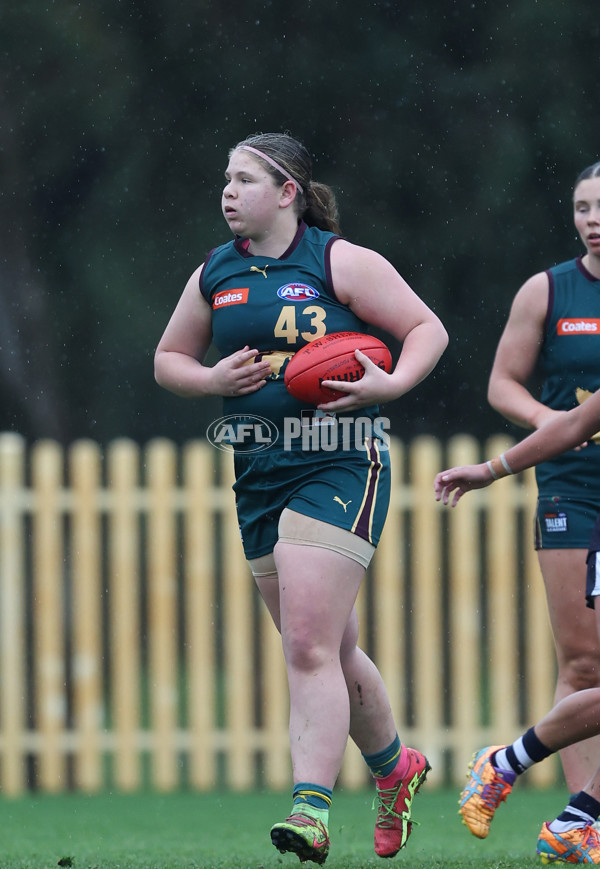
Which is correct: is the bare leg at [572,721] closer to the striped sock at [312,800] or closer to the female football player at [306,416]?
the female football player at [306,416]

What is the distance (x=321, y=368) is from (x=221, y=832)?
3.12 meters

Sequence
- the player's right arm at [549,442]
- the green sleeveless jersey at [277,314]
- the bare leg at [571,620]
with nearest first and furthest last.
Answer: the player's right arm at [549,442]
the green sleeveless jersey at [277,314]
the bare leg at [571,620]

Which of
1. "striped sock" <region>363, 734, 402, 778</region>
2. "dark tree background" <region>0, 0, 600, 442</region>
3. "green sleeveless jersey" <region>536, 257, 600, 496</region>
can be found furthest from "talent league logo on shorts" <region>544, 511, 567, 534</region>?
"dark tree background" <region>0, 0, 600, 442</region>

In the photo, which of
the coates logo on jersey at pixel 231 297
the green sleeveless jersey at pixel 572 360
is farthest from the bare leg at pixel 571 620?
the coates logo on jersey at pixel 231 297

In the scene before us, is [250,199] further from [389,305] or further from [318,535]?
[318,535]

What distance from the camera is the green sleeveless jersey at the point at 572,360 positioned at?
16.6 feet

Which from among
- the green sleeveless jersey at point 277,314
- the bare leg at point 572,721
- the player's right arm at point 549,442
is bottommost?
the bare leg at point 572,721

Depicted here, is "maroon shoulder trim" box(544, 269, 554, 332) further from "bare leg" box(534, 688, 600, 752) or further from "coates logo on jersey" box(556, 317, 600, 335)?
"bare leg" box(534, 688, 600, 752)

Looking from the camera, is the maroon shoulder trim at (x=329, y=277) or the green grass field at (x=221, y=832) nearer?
the maroon shoulder trim at (x=329, y=277)

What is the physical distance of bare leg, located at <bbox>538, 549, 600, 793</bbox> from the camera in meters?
5.05

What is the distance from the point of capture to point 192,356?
4824 mm

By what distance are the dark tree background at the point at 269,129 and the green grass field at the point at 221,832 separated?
4997 mm

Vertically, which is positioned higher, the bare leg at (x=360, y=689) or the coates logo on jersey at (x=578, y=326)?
the coates logo on jersey at (x=578, y=326)

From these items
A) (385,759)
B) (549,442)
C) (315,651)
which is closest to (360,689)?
(385,759)
